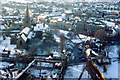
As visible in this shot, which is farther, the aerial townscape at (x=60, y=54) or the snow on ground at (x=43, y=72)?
the aerial townscape at (x=60, y=54)

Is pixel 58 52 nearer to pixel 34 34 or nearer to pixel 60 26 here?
pixel 34 34

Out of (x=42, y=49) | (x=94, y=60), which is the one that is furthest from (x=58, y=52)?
(x=94, y=60)

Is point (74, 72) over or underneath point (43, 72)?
underneath

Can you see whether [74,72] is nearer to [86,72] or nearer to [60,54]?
[86,72]

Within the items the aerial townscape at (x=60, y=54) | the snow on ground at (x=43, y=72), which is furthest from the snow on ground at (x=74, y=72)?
the snow on ground at (x=43, y=72)

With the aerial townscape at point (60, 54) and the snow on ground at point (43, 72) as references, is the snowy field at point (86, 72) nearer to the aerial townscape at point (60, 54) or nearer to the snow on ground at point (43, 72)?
the aerial townscape at point (60, 54)

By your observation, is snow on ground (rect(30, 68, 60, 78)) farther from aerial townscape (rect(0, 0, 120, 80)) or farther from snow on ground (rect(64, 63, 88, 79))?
snow on ground (rect(64, 63, 88, 79))

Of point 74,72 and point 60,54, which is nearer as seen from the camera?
point 74,72

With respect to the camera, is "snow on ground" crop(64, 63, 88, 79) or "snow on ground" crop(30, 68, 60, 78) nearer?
"snow on ground" crop(30, 68, 60, 78)

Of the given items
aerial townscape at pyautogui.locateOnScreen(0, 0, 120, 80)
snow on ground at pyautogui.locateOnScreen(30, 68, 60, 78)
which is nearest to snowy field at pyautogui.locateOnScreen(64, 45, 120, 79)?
aerial townscape at pyautogui.locateOnScreen(0, 0, 120, 80)

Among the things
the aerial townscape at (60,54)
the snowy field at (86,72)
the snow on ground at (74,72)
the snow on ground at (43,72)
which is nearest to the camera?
the snow on ground at (43,72)

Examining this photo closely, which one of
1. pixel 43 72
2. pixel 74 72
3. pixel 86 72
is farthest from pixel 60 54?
pixel 43 72

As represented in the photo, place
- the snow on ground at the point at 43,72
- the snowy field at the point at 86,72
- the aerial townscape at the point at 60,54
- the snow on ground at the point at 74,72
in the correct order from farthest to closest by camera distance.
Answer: the snow on ground at the point at 74,72 < the snowy field at the point at 86,72 < the aerial townscape at the point at 60,54 < the snow on ground at the point at 43,72
